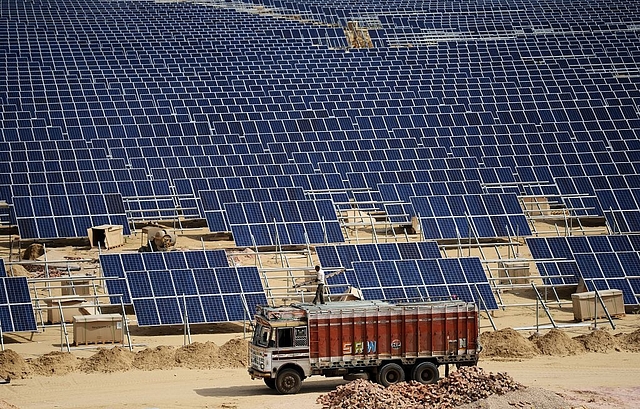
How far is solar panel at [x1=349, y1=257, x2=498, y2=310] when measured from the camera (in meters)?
31.8

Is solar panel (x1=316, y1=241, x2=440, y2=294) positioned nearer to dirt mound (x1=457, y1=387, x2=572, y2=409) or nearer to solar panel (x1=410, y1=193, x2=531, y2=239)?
solar panel (x1=410, y1=193, x2=531, y2=239)

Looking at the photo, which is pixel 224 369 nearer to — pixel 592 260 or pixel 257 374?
pixel 257 374

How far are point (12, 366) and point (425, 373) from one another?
9.15 meters

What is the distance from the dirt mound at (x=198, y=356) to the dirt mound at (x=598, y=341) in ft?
30.0

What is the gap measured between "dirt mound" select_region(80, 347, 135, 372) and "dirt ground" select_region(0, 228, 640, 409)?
2 cm

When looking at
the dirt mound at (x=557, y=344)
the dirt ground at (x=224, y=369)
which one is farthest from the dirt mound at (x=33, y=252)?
the dirt mound at (x=557, y=344)

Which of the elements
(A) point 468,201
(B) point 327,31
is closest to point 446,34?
(B) point 327,31

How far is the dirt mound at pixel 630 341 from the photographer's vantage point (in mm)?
30031

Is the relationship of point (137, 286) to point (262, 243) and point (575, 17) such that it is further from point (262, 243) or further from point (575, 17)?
point (575, 17)

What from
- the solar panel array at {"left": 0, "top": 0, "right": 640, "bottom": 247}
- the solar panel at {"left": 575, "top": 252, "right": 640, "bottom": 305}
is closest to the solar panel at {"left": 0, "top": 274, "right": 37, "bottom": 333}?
the solar panel array at {"left": 0, "top": 0, "right": 640, "bottom": 247}

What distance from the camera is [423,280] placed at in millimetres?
32250

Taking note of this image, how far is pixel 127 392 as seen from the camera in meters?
25.5

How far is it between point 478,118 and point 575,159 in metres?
7.74

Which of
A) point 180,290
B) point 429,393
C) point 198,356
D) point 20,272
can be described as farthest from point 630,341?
point 20,272
